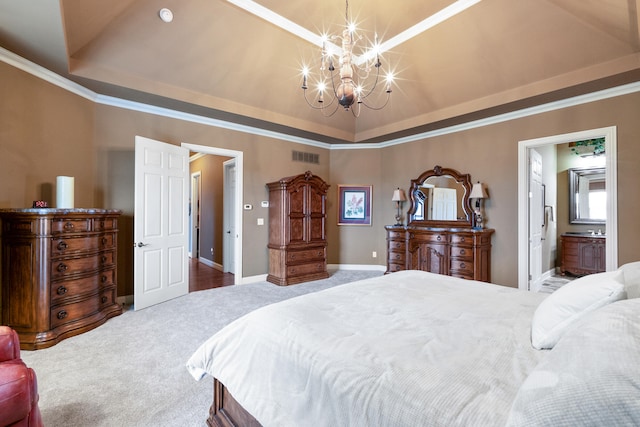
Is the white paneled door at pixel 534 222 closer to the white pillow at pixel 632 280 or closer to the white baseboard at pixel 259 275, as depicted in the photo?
the white baseboard at pixel 259 275

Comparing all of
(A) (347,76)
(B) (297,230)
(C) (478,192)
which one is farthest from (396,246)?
(A) (347,76)

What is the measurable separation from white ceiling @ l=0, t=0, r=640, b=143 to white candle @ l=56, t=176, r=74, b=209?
1199 millimetres

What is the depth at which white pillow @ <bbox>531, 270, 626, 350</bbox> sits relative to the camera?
42.8 inches

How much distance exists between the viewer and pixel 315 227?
17.3ft

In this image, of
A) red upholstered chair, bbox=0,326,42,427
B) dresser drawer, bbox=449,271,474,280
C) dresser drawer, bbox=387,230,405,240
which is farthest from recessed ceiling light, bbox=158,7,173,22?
dresser drawer, bbox=449,271,474,280

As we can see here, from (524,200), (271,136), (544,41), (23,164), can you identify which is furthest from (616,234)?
(23,164)

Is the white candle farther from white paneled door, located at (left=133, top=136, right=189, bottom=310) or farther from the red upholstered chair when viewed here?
the red upholstered chair

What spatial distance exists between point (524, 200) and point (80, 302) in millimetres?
5666

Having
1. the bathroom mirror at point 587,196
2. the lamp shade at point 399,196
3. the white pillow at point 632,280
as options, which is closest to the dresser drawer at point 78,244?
the white pillow at point 632,280

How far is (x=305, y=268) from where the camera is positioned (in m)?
5.11

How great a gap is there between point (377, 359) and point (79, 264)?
3284 millimetres

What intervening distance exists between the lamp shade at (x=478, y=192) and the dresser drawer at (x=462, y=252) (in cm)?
83

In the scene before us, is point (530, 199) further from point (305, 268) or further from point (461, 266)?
point (305, 268)

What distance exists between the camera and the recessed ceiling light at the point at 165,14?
308 centimetres
